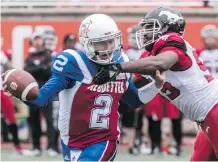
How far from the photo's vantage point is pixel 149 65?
4.71 metres

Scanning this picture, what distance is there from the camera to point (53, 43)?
9336 mm

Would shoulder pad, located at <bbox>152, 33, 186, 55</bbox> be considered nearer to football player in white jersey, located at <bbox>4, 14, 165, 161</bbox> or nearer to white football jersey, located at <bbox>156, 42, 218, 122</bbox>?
white football jersey, located at <bbox>156, 42, 218, 122</bbox>

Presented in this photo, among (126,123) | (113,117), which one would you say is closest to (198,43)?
(126,123)

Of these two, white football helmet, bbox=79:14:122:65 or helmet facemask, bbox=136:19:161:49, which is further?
Answer: helmet facemask, bbox=136:19:161:49

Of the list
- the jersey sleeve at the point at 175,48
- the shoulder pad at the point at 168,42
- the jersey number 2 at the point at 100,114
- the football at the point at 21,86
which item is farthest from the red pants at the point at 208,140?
the football at the point at 21,86

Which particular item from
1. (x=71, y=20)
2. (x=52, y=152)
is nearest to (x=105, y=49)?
(x=52, y=152)

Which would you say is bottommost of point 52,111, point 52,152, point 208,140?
point 52,152

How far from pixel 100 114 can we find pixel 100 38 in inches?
20.5

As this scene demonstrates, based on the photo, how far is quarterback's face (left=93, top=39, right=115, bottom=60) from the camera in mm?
4836

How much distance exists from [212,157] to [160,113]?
137 inches

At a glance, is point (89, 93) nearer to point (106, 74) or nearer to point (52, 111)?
point (106, 74)

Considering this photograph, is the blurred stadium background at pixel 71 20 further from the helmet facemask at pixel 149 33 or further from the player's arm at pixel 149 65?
the player's arm at pixel 149 65

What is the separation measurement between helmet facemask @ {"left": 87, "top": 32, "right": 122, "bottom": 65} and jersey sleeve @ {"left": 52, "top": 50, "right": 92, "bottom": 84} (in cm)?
9

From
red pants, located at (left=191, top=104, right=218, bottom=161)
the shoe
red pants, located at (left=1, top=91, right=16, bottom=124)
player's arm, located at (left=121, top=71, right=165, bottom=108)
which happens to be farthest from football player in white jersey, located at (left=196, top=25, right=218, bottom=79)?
player's arm, located at (left=121, top=71, right=165, bottom=108)
